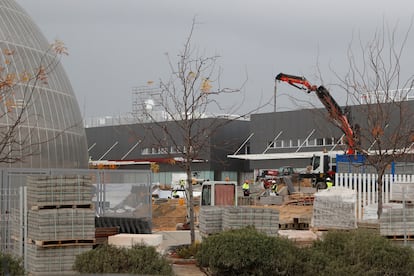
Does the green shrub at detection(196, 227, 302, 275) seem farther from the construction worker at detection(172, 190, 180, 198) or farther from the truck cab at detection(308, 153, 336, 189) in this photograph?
the construction worker at detection(172, 190, 180, 198)

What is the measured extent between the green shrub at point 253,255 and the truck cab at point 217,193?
811 inches

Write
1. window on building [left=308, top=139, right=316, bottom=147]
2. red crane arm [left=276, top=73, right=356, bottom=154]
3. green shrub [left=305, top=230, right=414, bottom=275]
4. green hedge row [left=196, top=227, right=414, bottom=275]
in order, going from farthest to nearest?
1. window on building [left=308, top=139, right=316, bottom=147]
2. red crane arm [left=276, top=73, right=356, bottom=154]
3. green hedge row [left=196, top=227, right=414, bottom=275]
4. green shrub [left=305, top=230, right=414, bottom=275]

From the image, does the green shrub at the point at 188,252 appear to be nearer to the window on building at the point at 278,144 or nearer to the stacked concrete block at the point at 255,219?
the stacked concrete block at the point at 255,219

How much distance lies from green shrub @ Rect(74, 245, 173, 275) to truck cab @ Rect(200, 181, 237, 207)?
2135cm

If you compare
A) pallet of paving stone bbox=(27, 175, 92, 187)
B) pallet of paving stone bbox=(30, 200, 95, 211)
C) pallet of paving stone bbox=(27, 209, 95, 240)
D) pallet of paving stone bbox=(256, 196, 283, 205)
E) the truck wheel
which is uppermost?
pallet of paving stone bbox=(27, 175, 92, 187)

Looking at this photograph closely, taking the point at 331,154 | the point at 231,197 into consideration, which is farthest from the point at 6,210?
the point at 331,154

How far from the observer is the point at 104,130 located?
84562mm

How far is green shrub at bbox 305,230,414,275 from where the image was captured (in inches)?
482

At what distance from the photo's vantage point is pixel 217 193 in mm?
33719

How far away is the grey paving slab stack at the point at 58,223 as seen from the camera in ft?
47.7

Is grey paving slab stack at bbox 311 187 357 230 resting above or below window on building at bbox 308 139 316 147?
below

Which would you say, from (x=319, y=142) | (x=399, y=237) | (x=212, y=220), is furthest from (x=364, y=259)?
(x=319, y=142)

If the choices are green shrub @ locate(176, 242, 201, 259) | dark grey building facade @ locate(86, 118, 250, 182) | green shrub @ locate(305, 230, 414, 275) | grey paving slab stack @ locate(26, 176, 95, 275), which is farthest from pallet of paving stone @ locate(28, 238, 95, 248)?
dark grey building facade @ locate(86, 118, 250, 182)

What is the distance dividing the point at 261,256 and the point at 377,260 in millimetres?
2067
